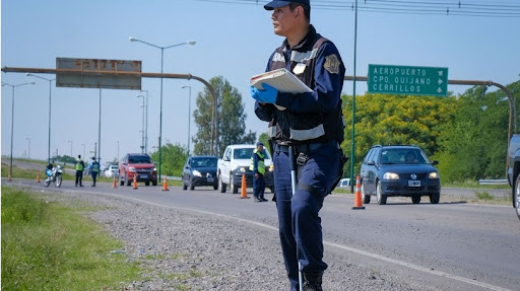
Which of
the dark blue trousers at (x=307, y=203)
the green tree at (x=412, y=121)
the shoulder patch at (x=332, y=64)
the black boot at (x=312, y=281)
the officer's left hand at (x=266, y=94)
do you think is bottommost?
the black boot at (x=312, y=281)

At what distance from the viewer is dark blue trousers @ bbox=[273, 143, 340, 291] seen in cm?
589

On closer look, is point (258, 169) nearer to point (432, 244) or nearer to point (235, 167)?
point (235, 167)

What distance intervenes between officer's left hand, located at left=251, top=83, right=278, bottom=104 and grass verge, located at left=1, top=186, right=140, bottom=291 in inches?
140

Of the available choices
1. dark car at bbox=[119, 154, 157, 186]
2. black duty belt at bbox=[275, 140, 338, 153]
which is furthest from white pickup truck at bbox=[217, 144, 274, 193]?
black duty belt at bbox=[275, 140, 338, 153]

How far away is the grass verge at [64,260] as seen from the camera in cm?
975

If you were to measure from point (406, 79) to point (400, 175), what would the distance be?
65.3ft

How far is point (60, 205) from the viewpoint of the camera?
27.1m

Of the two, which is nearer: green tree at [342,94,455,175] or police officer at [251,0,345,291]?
police officer at [251,0,345,291]

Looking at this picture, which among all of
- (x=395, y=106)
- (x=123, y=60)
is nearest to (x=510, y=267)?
(x=123, y=60)

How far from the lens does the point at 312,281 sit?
19.7ft

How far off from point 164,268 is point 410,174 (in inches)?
673

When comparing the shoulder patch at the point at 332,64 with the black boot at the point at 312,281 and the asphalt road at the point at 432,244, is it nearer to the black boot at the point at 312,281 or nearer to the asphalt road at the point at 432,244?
the black boot at the point at 312,281

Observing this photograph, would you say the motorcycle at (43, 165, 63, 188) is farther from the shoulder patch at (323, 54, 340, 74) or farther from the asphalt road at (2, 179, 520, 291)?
Result: the shoulder patch at (323, 54, 340, 74)

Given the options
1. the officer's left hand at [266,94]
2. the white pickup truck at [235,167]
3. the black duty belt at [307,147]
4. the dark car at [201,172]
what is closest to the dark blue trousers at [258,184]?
the white pickup truck at [235,167]
